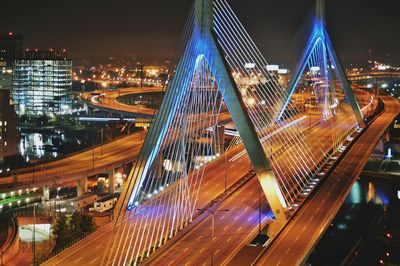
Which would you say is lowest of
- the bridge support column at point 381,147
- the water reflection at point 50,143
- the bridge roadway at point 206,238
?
the water reflection at point 50,143

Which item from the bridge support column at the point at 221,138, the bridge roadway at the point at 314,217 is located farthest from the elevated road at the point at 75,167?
the bridge roadway at the point at 314,217

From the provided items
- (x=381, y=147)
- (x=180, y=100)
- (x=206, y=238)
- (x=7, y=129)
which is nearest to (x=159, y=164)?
(x=206, y=238)

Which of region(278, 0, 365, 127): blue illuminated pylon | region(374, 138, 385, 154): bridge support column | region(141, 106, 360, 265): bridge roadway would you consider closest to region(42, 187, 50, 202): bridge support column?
region(141, 106, 360, 265): bridge roadway

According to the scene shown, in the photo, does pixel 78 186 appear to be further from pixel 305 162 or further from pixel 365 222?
pixel 365 222

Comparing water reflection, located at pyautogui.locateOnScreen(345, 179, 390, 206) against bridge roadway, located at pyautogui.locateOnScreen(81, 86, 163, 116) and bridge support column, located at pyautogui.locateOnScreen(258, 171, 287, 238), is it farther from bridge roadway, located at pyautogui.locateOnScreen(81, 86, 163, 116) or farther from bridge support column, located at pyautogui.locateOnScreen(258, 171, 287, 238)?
bridge roadway, located at pyautogui.locateOnScreen(81, 86, 163, 116)

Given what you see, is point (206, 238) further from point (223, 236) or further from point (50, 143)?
point (50, 143)

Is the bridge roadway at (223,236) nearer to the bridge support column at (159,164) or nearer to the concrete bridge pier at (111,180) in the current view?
the bridge support column at (159,164)
